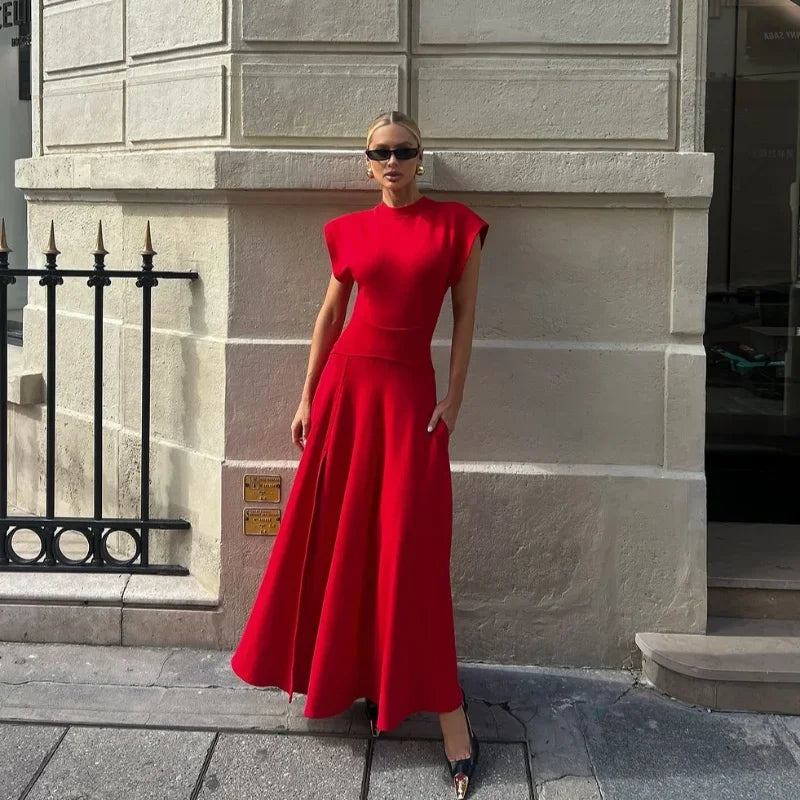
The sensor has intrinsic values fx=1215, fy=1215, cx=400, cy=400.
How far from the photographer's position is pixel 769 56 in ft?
20.6

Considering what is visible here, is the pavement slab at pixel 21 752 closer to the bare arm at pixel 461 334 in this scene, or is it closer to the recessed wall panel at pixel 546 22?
the bare arm at pixel 461 334

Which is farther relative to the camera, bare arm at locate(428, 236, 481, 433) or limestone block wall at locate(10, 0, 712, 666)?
limestone block wall at locate(10, 0, 712, 666)

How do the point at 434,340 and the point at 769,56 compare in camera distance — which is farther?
the point at 769,56

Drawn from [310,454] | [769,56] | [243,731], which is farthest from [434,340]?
[769,56]

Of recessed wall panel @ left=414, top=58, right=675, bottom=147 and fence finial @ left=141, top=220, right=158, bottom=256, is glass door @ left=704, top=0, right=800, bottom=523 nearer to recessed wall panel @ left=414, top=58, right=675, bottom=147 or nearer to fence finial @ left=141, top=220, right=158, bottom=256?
recessed wall panel @ left=414, top=58, right=675, bottom=147

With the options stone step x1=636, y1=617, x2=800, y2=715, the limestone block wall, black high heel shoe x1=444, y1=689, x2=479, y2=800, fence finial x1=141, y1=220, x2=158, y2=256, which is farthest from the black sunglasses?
stone step x1=636, y1=617, x2=800, y2=715

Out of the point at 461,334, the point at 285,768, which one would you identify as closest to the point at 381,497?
the point at 461,334

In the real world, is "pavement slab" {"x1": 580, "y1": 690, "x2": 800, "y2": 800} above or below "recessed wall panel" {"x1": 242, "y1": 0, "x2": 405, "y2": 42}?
below

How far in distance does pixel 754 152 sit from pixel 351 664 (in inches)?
145

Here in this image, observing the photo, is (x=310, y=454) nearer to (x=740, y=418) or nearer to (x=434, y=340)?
(x=434, y=340)

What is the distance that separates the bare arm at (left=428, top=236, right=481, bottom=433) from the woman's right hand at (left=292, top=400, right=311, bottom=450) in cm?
49

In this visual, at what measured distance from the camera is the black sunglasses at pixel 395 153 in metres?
4.04

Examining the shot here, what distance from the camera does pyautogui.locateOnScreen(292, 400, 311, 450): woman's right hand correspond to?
439cm

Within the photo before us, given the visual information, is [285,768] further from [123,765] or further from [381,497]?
[381,497]
